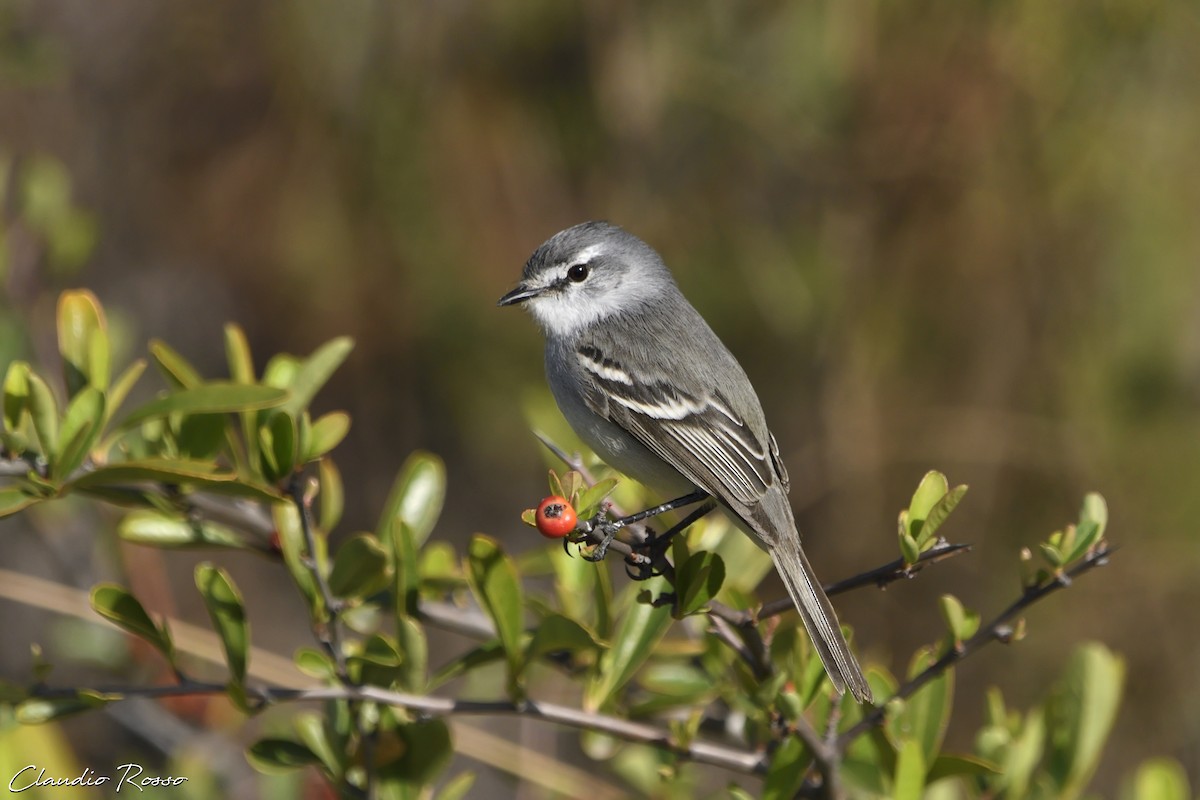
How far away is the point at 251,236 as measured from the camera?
16.3ft

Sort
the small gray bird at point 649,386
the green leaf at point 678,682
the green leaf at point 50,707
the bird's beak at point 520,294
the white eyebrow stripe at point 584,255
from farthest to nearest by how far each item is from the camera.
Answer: the white eyebrow stripe at point 584,255, the bird's beak at point 520,294, the small gray bird at point 649,386, the green leaf at point 678,682, the green leaf at point 50,707

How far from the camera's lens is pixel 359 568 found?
2.07 m

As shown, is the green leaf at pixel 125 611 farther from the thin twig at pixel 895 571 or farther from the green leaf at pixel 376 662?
the thin twig at pixel 895 571

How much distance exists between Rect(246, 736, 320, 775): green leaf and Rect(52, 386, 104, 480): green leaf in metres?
0.66

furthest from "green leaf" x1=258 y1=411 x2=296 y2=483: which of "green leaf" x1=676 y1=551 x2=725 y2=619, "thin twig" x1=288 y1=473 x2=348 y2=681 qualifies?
"green leaf" x1=676 y1=551 x2=725 y2=619

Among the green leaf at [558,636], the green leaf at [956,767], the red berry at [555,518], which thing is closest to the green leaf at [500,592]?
the green leaf at [558,636]

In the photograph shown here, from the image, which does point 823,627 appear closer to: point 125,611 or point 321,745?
point 321,745

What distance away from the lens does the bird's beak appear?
3.07m

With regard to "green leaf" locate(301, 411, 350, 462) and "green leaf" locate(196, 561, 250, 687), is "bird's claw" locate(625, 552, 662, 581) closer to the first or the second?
"green leaf" locate(301, 411, 350, 462)

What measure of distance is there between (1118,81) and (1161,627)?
2.07 meters

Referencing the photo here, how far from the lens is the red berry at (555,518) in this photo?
1663mm
